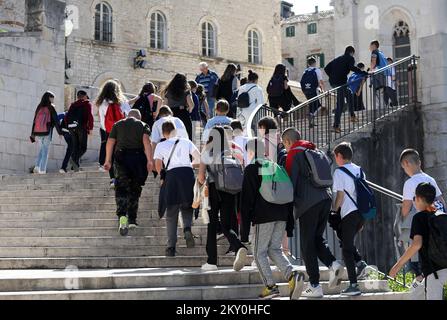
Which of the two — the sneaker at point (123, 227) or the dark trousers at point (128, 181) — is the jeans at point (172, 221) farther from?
the dark trousers at point (128, 181)

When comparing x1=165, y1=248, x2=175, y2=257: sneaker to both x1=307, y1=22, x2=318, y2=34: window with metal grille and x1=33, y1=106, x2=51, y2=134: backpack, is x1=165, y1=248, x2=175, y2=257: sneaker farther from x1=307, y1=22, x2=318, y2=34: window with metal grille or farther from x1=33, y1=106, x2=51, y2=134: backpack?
x1=307, y1=22, x2=318, y2=34: window with metal grille

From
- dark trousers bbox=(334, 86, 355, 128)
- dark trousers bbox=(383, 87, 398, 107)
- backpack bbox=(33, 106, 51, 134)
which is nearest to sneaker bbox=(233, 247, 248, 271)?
dark trousers bbox=(334, 86, 355, 128)

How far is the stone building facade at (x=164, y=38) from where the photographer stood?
1468 inches

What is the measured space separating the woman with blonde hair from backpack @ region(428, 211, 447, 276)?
6308mm

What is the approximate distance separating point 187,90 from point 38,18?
7187 millimetres

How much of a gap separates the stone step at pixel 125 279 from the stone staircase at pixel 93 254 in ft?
0.03

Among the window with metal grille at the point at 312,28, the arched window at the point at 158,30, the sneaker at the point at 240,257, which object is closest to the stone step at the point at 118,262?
the sneaker at the point at 240,257

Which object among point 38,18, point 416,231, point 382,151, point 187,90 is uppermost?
point 38,18

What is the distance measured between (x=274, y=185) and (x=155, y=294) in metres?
1.69

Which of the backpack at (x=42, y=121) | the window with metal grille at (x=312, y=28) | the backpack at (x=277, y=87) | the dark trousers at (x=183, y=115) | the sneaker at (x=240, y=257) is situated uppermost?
the window with metal grille at (x=312, y=28)
